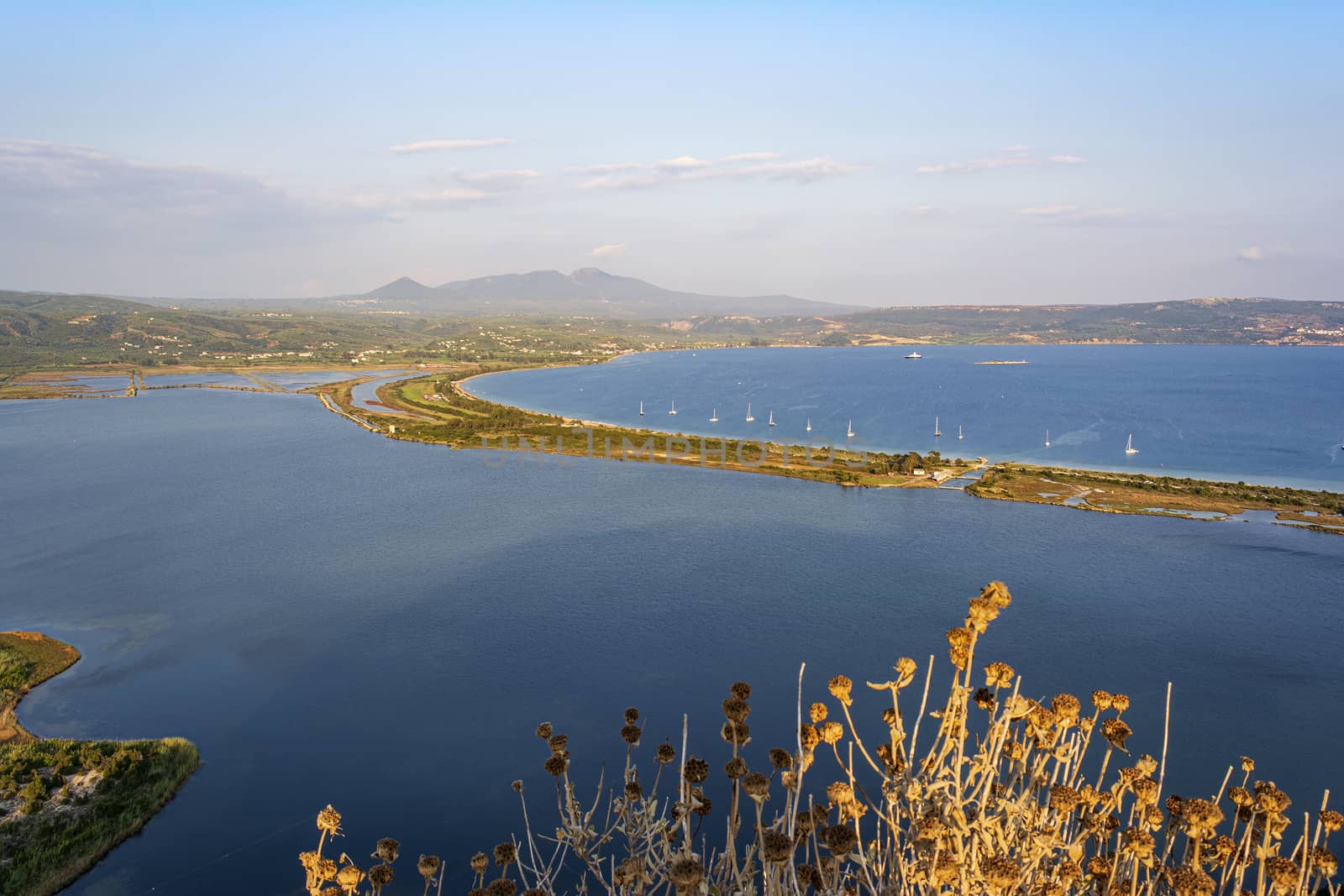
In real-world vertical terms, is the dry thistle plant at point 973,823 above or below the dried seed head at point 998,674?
below

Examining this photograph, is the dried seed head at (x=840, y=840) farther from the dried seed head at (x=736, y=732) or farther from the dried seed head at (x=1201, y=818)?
the dried seed head at (x=1201, y=818)

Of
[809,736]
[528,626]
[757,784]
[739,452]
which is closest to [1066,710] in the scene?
[809,736]

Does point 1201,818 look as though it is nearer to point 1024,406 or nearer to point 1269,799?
point 1269,799

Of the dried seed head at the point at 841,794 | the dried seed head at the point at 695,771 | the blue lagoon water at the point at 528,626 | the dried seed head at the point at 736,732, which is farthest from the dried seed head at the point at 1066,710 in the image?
the blue lagoon water at the point at 528,626

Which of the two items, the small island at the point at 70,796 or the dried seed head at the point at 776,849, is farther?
the small island at the point at 70,796

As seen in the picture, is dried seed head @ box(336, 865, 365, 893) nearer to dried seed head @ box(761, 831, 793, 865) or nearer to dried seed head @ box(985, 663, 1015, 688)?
dried seed head @ box(761, 831, 793, 865)
